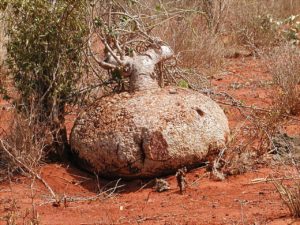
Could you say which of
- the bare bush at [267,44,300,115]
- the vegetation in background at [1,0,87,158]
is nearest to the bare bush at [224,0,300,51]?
the bare bush at [267,44,300,115]

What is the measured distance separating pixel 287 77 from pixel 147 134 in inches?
99.6

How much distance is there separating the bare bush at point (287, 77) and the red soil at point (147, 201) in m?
1.76

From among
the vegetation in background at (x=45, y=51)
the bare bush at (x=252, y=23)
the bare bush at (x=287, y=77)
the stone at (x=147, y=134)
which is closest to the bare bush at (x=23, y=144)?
the vegetation in background at (x=45, y=51)

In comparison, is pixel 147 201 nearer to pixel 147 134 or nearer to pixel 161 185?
pixel 161 185

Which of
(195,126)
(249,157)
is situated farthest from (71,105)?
(249,157)

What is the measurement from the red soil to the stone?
14 centimetres

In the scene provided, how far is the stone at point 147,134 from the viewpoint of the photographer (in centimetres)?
514

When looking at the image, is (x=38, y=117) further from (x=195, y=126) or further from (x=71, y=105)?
(x=195, y=126)

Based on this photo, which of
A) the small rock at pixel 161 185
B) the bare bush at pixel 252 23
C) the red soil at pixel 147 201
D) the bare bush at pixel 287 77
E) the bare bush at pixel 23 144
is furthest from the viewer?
the bare bush at pixel 252 23

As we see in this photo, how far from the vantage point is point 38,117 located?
18.0 ft

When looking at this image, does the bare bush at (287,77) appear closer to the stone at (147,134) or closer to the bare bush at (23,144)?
the stone at (147,134)

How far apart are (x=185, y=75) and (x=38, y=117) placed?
6.04 ft

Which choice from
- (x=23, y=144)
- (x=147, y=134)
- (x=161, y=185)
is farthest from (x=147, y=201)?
(x=23, y=144)

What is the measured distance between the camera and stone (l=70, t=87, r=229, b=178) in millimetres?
5145
